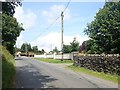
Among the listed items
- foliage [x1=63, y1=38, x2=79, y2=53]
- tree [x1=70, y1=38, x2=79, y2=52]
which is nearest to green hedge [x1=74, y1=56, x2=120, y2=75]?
foliage [x1=63, y1=38, x2=79, y2=53]

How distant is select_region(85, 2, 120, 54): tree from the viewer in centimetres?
4316

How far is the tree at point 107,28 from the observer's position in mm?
43156

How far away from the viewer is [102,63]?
29594mm

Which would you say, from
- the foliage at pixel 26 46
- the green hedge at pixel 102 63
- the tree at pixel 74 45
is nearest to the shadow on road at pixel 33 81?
A: the green hedge at pixel 102 63

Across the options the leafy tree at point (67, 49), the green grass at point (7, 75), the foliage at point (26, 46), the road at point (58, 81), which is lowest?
the road at point (58, 81)

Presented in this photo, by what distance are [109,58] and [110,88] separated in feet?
36.2

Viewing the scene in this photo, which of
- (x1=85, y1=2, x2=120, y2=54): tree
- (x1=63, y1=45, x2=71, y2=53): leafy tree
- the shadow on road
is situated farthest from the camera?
(x1=63, y1=45, x2=71, y2=53): leafy tree

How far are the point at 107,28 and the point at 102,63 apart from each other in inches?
637

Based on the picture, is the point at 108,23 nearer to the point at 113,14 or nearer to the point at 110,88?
the point at 113,14

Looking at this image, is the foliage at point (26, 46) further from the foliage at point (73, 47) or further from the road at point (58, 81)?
the road at point (58, 81)

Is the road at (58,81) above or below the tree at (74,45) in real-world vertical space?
below

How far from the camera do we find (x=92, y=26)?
1944 inches

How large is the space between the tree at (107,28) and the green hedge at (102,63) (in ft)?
21.5

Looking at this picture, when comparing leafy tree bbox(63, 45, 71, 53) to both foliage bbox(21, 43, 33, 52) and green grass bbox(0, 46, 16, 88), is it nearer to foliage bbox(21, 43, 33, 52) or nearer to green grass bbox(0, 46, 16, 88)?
green grass bbox(0, 46, 16, 88)
